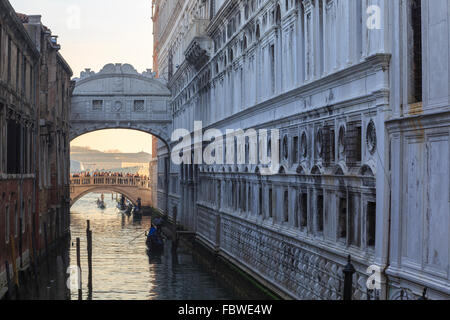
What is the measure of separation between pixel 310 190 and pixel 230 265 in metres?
8.30

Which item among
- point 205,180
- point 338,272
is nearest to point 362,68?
point 338,272

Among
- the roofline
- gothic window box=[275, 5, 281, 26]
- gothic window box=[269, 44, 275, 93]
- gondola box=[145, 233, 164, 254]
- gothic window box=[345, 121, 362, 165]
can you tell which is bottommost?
gondola box=[145, 233, 164, 254]

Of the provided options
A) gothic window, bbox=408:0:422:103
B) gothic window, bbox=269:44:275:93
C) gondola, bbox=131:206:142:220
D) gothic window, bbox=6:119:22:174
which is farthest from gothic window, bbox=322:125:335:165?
gondola, bbox=131:206:142:220

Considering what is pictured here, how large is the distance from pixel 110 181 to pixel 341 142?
154ft

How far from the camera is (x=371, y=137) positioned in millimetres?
10523

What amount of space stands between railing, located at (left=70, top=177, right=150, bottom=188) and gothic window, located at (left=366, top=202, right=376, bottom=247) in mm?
46752

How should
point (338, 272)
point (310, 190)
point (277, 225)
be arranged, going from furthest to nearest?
point (277, 225) < point (310, 190) < point (338, 272)

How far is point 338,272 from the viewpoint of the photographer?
1181cm

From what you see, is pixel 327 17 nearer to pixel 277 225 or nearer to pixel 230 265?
pixel 277 225

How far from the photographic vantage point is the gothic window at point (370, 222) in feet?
35.2

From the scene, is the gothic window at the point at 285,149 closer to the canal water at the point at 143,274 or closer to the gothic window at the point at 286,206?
the gothic window at the point at 286,206

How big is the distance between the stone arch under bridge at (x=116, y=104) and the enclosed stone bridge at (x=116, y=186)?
57.3ft

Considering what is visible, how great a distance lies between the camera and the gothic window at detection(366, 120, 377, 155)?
34.0ft

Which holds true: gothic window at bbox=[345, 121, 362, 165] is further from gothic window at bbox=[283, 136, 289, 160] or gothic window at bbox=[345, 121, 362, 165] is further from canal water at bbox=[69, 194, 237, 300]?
canal water at bbox=[69, 194, 237, 300]
